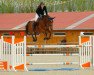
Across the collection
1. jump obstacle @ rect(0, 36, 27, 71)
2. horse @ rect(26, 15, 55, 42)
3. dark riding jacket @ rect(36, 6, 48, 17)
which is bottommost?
jump obstacle @ rect(0, 36, 27, 71)

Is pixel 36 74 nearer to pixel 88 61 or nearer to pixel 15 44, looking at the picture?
pixel 15 44

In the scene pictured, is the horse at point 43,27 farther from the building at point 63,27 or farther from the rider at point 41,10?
the building at point 63,27

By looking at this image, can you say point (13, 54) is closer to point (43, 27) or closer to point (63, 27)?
point (43, 27)

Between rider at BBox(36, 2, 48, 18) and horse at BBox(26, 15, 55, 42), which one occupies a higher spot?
rider at BBox(36, 2, 48, 18)

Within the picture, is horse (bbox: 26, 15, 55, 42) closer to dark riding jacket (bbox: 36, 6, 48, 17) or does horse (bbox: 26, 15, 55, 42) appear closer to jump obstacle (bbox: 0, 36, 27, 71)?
dark riding jacket (bbox: 36, 6, 48, 17)

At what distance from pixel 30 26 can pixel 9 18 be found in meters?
15.7

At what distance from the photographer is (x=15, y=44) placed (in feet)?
43.8

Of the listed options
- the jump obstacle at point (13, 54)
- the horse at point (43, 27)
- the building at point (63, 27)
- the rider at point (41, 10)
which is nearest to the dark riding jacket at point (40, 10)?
the rider at point (41, 10)

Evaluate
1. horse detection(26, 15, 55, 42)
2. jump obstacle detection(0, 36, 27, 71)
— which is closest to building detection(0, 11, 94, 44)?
horse detection(26, 15, 55, 42)

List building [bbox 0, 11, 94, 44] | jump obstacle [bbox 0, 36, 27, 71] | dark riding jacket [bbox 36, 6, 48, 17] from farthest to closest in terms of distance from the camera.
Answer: building [bbox 0, 11, 94, 44] < dark riding jacket [bbox 36, 6, 48, 17] < jump obstacle [bbox 0, 36, 27, 71]

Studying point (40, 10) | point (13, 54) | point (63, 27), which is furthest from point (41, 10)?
point (63, 27)

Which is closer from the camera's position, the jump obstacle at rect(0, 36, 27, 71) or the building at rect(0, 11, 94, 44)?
the jump obstacle at rect(0, 36, 27, 71)

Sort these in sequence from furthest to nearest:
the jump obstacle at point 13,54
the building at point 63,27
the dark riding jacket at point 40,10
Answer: the building at point 63,27 → the dark riding jacket at point 40,10 → the jump obstacle at point 13,54

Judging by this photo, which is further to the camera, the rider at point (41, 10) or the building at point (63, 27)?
the building at point (63, 27)
